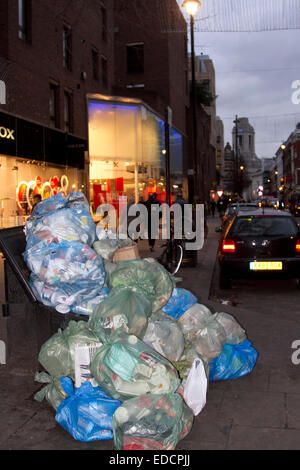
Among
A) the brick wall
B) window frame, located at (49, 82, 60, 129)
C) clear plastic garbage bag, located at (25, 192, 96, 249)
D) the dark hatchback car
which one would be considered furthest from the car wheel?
window frame, located at (49, 82, 60, 129)

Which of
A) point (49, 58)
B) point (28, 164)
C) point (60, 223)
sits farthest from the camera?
point (49, 58)

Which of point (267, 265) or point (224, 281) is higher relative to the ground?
point (267, 265)

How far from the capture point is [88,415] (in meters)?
3.80

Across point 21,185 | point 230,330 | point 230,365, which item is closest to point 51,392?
point 230,365

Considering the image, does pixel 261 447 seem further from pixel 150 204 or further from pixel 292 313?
pixel 150 204

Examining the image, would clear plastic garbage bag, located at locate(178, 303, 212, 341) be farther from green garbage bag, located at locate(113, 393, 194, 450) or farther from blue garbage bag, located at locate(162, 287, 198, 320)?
Answer: green garbage bag, located at locate(113, 393, 194, 450)

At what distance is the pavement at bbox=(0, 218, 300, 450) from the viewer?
373cm

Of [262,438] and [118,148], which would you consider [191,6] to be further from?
[118,148]

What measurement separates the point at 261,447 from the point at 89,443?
123 cm

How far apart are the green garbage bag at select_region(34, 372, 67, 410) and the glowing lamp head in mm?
7242

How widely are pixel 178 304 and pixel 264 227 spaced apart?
5.29 metres

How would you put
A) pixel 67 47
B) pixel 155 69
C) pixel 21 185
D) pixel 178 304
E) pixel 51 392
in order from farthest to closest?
pixel 155 69, pixel 67 47, pixel 21 185, pixel 178 304, pixel 51 392
